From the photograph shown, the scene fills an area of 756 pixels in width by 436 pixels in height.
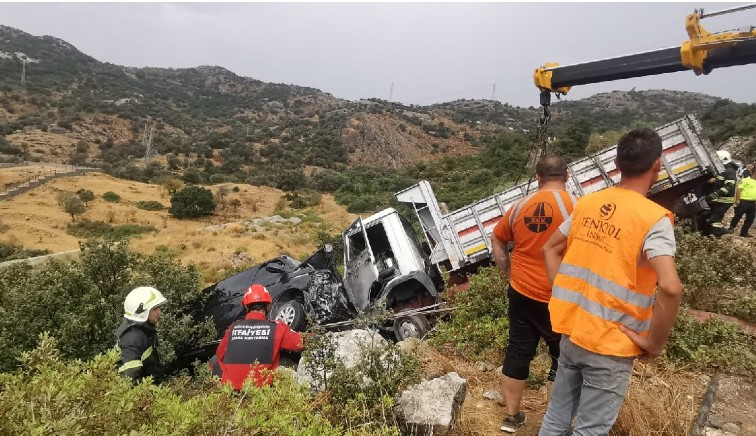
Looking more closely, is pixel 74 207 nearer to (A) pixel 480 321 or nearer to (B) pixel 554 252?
(A) pixel 480 321

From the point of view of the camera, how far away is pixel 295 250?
62.2 ft

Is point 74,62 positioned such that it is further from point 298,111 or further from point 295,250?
point 295,250

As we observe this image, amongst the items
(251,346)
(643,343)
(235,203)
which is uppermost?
(643,343)

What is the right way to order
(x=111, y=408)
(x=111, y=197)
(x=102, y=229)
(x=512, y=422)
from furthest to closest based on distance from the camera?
1. (x=111, y=197)
2. (x=102, y=229)
3. (x=512, y=422)
4. (x=111, y=408)

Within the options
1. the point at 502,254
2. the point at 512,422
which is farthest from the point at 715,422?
the point at 502,254

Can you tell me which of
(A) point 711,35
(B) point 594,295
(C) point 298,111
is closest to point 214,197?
(A) point 711,35

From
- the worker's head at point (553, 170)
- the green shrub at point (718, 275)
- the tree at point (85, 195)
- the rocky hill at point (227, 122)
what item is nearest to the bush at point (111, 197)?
the tree at point (85, 195)

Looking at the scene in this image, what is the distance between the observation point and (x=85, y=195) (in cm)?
2434

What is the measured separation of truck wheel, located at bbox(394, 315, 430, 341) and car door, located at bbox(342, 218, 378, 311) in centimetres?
A: 61

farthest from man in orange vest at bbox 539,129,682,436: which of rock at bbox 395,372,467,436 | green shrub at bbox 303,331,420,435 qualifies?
green shrub at bbox 303,331,420,435

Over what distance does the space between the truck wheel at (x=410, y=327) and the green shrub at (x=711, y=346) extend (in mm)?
2864

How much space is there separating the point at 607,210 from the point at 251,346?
293 centimetres

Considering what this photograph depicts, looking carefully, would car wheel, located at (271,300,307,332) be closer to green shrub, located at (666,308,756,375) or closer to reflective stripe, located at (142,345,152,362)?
reflective stripe, located at (142,345,152,362)

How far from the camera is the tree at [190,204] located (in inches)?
958
